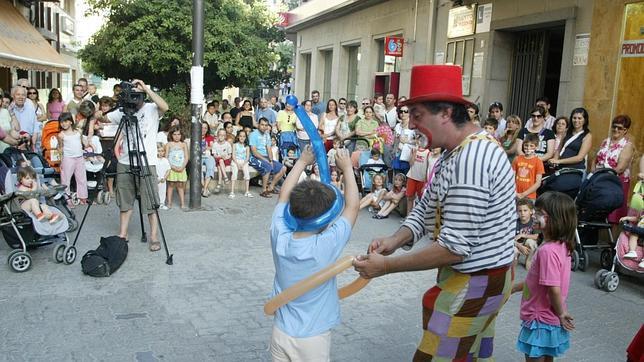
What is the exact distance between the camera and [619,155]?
725 centimetres

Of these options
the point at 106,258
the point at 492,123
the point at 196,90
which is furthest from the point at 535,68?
the point at 106,258

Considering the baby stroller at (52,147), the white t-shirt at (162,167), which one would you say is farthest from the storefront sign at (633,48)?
the baby stroller at (52,147)

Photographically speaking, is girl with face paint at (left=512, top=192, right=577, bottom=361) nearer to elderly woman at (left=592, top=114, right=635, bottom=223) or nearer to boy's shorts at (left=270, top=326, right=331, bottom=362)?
boy's shorts at (left=270, top=326, right=331, bottom=362)

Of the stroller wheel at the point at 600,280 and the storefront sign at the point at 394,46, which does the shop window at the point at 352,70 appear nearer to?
the storefront sign at the point at 394,46

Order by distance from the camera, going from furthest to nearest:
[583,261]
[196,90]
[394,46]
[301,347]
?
1. [394,46]
2. [196,90]
3. [583,261]
4. [301,347]

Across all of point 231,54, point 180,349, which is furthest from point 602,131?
point 231,54

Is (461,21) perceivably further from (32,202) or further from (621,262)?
(32,202)

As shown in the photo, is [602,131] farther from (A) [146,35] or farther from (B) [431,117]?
(A) [146,35]

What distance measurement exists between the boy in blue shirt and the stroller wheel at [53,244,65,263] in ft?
13.5

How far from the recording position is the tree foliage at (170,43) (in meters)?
16.7

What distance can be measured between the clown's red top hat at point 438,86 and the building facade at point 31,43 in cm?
1298

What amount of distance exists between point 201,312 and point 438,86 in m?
3.22

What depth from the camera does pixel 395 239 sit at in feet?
9.37

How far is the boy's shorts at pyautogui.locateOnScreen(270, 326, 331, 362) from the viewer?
273cm
